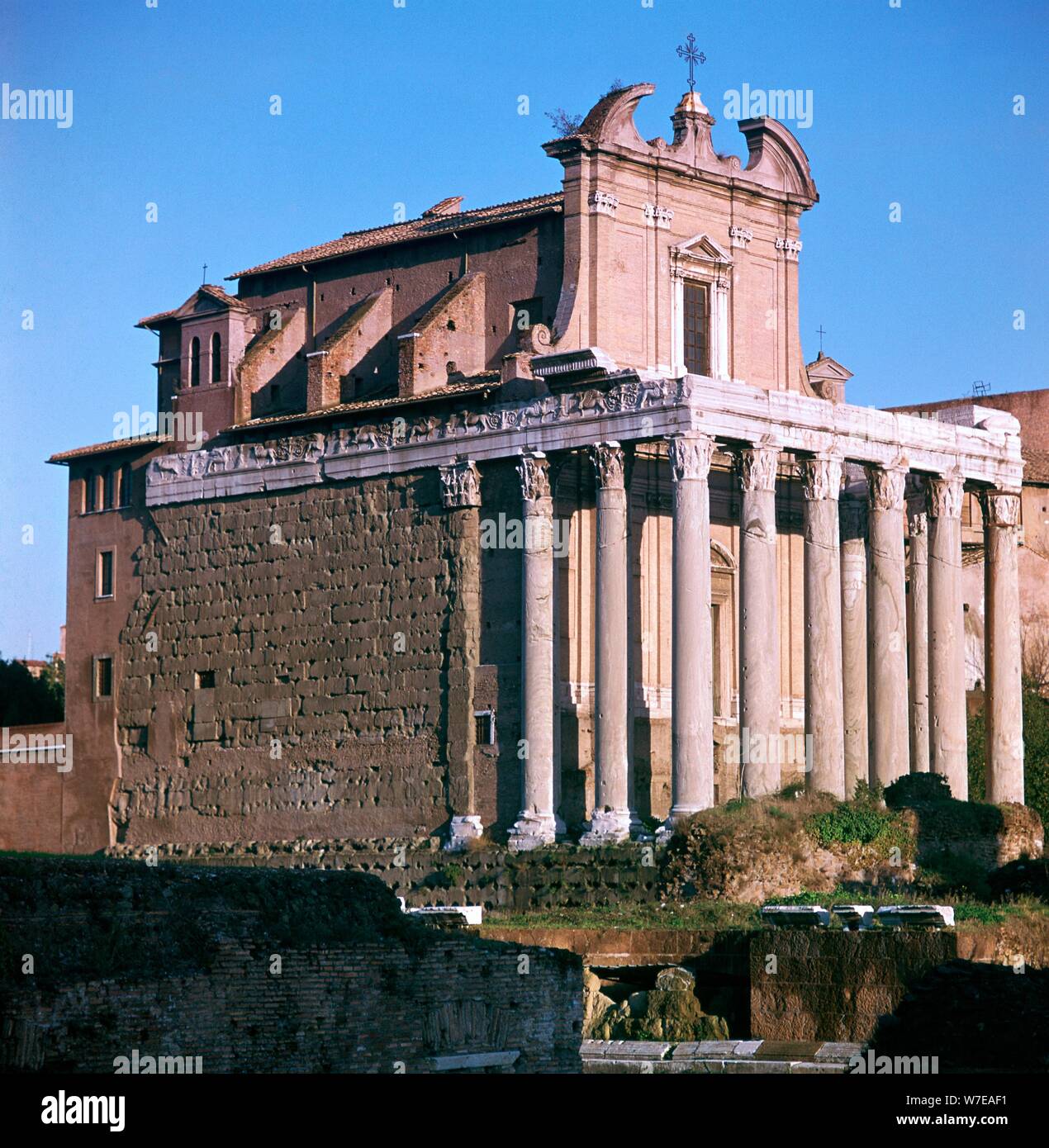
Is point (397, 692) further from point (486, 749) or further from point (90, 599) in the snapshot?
point (90, 599)

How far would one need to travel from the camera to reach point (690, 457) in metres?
44.5

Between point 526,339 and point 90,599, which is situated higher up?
point 526,339

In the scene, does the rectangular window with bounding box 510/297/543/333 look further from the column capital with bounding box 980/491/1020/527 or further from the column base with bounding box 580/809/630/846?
the column base with bounding box 580/809/630/846

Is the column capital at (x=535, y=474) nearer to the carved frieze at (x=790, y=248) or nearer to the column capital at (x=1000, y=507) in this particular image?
the carved frieze at (x=790, y=248)

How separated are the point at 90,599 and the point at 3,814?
5419 mm

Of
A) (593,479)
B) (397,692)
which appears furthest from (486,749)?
(593,479)

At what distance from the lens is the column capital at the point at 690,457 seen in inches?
1752

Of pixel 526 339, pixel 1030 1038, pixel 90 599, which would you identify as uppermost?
pixel 526 339

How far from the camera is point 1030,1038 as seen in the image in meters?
28.7

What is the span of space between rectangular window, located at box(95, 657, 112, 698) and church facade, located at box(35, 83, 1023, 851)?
0.08m

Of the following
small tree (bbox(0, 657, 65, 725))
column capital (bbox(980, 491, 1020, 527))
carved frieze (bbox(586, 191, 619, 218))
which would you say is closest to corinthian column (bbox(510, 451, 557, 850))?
carved frieze (bbox(586, 191, 619, 218))

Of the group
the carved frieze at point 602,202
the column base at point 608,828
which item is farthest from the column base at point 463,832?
the carved frieze at point 602,202

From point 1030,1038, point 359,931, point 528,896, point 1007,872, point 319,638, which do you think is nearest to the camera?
point 359,931

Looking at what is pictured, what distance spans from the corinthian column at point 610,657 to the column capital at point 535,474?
3.93ft
